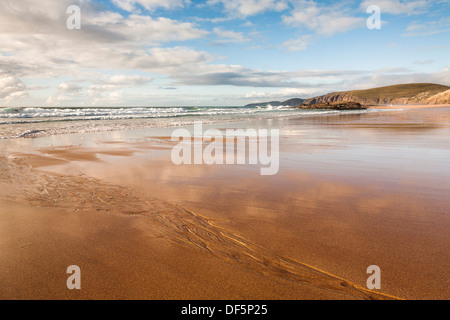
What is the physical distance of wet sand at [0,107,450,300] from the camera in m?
2.31

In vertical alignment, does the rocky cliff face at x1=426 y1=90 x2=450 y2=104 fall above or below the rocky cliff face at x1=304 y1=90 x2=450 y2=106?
below

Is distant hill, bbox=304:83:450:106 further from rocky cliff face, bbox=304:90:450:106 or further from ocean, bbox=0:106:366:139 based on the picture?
ocean, bbox=0:106:366:139

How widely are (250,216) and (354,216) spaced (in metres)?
1.52

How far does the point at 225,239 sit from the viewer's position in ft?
10.3

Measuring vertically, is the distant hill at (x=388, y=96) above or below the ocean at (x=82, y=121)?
above

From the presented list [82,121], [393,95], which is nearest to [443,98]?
[393,95]

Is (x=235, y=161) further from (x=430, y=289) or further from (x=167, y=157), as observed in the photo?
(x=430, y=289)

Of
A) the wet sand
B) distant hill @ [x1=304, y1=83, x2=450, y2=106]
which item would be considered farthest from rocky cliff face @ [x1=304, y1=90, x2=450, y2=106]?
the wet sand

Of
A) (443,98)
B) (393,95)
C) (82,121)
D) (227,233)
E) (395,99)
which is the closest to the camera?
(227,233)

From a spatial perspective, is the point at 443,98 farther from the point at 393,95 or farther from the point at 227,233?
the point at 227,233

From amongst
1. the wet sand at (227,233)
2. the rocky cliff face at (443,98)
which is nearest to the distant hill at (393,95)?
the rocky cliff face at (443,98)

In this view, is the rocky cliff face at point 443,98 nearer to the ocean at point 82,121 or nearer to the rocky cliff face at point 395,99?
the rocky cliff face at point 395,99

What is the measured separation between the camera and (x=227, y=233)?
327 cm

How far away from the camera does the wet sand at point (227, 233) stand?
231cm
